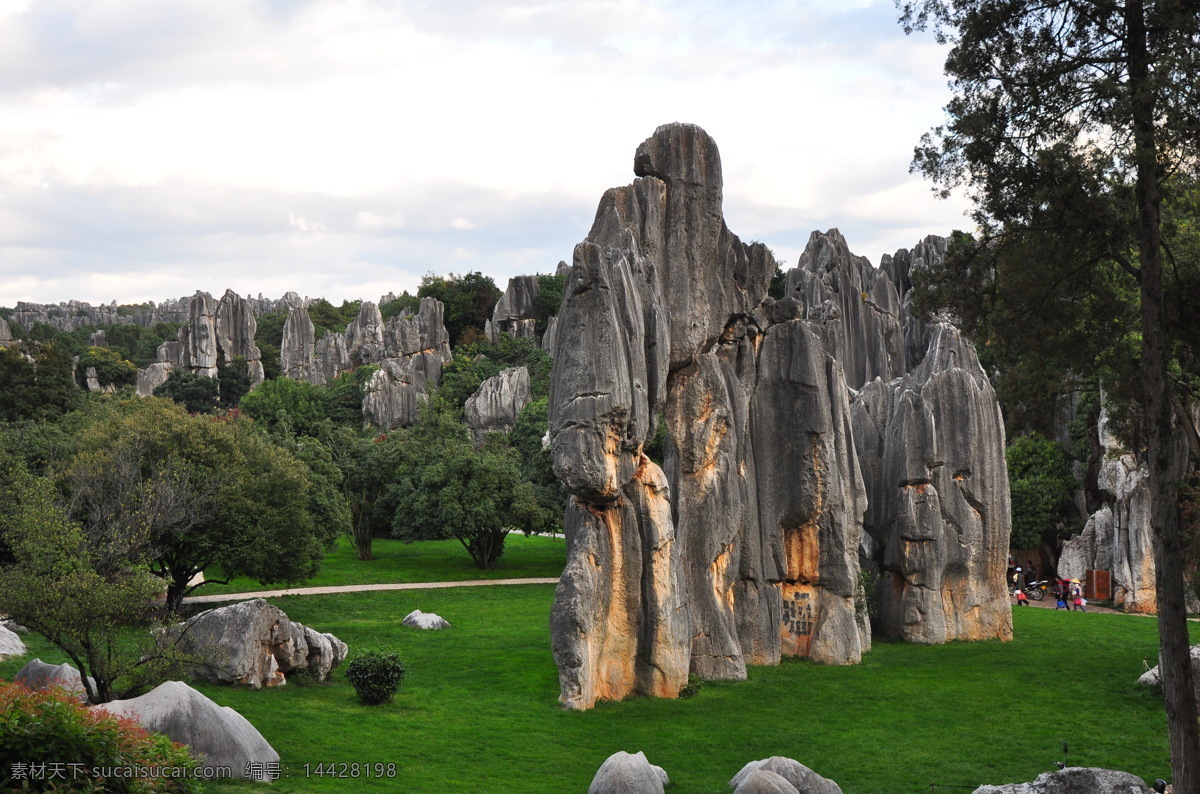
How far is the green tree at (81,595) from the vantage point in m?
17.2

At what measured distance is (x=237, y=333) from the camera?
9250 cm

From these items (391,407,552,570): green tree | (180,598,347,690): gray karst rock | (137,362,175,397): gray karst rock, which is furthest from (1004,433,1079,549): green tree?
(137,362,175,397): gray karst rock

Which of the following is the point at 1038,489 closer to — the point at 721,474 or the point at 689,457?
the point at 721,474

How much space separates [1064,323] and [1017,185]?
8.62 feet

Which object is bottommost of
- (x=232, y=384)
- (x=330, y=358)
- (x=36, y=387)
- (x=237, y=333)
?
(x=36, y=387)

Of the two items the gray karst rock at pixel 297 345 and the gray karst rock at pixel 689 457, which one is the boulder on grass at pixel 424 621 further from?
the gray karst rock at pixel 297 345

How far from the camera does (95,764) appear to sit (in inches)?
488

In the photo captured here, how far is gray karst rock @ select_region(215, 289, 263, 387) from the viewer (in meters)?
90.4

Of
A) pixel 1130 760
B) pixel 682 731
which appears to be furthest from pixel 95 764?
pixel 1130 760

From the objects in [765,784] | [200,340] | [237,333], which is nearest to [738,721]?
[765,784]

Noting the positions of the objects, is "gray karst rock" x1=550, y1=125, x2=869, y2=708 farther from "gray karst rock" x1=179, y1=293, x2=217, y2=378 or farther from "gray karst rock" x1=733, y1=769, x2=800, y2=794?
"gray karst rock" x1=179, y1=293, x2=217, y2=378

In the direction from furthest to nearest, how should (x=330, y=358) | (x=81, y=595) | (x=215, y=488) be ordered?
(x=330, y=358)
(x=215, y=488)
(x=81, y=595)

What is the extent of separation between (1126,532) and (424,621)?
25355mm

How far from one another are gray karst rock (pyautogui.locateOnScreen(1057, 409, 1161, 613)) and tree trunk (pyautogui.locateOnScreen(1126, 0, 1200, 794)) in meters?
22.5
